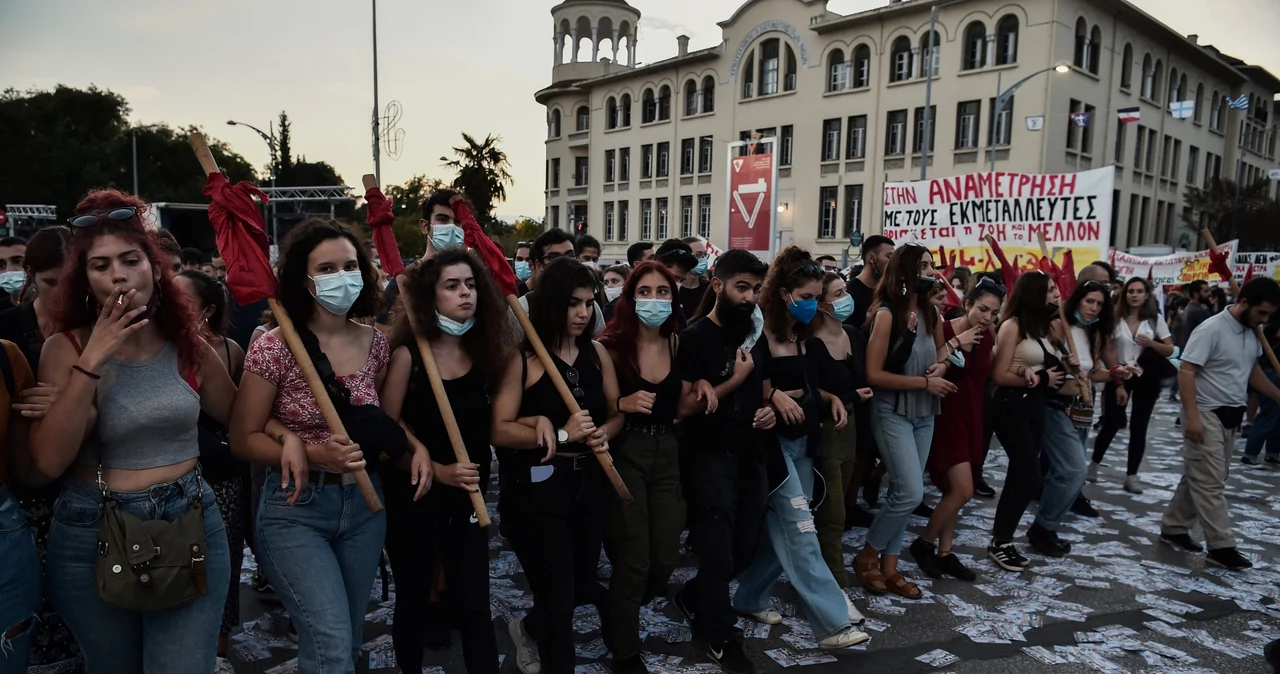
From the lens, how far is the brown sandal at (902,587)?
483 cm

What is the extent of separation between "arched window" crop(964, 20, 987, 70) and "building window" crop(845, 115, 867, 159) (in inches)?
192

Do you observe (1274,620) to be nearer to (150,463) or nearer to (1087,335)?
(1087,335)

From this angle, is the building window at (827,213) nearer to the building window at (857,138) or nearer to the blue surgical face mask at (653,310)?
the building window at (857,138)

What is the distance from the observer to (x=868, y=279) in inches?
251

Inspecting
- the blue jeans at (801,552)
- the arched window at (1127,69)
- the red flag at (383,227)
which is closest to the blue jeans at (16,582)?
the red flag at (383,227)

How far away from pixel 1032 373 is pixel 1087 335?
1.34 meters

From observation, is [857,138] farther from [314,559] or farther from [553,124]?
[314,559]

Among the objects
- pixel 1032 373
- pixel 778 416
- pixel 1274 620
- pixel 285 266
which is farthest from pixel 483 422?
pixel 1274 620

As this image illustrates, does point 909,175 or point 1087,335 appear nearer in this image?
point 1087,335

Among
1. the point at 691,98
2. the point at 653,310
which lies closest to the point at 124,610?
the point at 653,310

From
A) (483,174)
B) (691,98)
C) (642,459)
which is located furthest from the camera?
(691,98)

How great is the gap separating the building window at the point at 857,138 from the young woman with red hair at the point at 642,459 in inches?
1345

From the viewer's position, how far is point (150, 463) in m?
2.41

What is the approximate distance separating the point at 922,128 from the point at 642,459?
33813 mm
